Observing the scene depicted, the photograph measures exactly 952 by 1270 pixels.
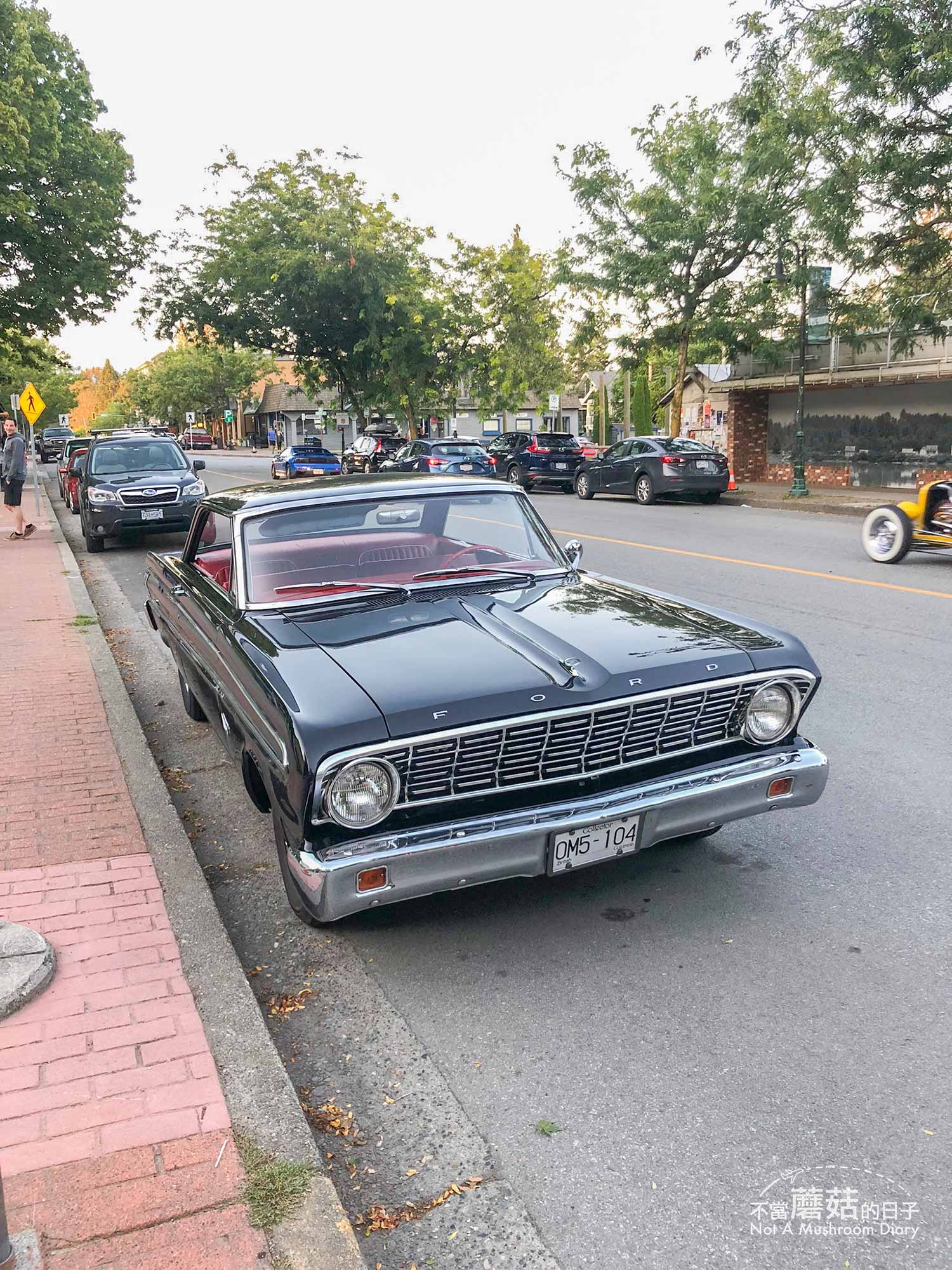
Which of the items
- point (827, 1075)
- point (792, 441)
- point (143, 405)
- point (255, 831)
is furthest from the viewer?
point (143, 405)

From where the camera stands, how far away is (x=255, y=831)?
194 inches

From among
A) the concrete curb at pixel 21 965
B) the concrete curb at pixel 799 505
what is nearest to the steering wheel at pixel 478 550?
the concrete curb at pixel 21 965

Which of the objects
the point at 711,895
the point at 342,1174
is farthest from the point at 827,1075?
the point at 342,1174

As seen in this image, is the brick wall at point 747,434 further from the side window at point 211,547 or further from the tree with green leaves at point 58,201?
the side window at point 211,547

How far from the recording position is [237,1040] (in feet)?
9.92

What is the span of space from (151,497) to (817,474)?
19.6 meters

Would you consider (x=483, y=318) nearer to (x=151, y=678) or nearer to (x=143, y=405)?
(x=151, y=678)

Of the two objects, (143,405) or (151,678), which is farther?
(143,405)

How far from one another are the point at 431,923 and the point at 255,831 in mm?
1379

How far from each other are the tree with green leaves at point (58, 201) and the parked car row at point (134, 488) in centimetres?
1467

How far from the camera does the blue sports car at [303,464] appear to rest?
37781 mm

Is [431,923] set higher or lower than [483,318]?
lower

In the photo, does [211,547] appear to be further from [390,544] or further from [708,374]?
[708,374]

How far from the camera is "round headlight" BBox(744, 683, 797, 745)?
3.82 metres
